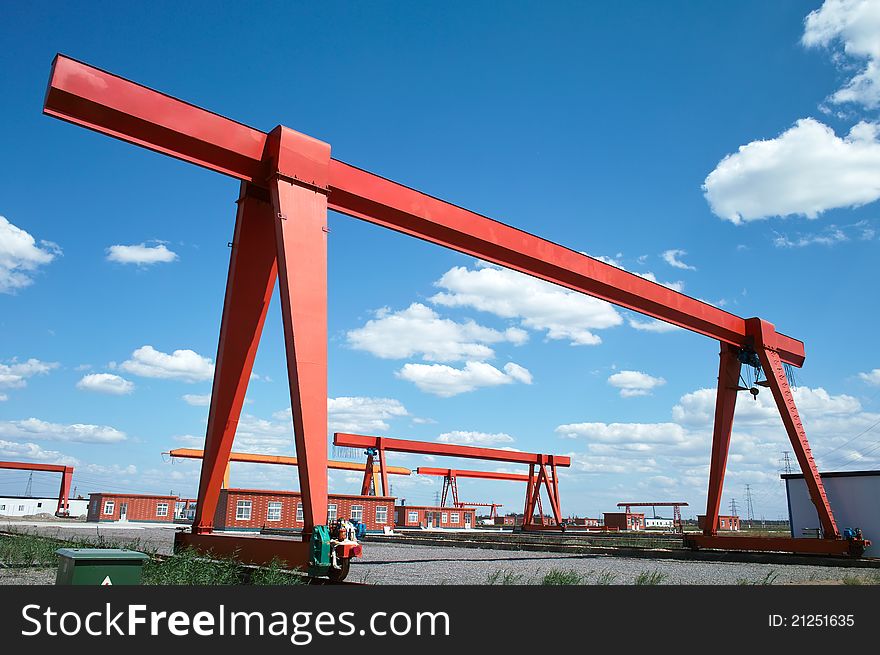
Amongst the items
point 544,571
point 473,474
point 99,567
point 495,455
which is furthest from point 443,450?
point 99,567

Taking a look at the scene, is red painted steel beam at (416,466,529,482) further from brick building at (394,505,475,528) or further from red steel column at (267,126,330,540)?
red steel column at (267,126,330,540)

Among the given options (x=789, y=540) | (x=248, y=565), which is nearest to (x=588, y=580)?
→ (x=248, y=565)

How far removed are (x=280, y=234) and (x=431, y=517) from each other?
39.5m

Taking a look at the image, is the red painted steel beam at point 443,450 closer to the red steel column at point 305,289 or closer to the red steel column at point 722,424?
the red steel column at point 722,424

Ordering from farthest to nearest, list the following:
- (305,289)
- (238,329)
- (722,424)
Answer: (722,424) → (238,329) → (305,289)

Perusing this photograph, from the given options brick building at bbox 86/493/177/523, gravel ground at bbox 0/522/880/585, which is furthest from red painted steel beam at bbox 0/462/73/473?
gravel ground at bbox 0/522/880/585

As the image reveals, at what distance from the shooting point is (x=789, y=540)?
16.9 metres

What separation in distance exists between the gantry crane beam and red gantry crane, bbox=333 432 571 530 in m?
24.6

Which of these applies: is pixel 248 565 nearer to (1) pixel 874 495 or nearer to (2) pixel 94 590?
(2) pixel 94 590

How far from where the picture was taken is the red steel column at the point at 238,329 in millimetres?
10766

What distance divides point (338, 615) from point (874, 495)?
17.3 metres

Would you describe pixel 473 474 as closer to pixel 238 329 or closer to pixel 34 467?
pixel 34 467

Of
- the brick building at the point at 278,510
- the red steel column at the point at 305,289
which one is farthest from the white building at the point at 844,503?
the brick building at the point at 278,510

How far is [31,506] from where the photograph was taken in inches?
2090
